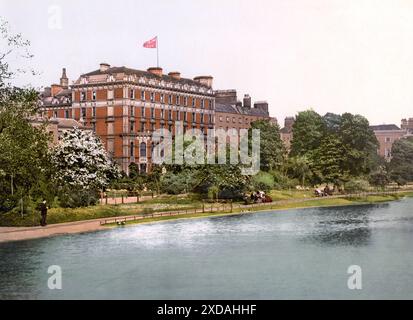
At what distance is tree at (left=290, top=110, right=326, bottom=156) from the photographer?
11681 centimetres

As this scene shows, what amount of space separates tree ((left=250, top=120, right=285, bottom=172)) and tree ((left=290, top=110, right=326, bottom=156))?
9503 mm

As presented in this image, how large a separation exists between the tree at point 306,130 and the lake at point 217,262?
213 feet

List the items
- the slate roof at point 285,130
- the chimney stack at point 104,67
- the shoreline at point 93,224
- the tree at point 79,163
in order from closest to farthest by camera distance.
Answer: the shoreline at point 93,224 < the tree at point 79,163 < the chimney stack at point 104,67 < the slate roof at point 285,130

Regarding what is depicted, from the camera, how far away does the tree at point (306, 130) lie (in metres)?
117

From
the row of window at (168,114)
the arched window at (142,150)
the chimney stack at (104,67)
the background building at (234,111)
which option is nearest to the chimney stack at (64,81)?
the row of window at (168,114)

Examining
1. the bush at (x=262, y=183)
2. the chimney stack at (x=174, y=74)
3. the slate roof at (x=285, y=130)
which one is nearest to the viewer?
the bush at (x=262, y=183)

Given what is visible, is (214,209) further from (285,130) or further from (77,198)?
(285,130)

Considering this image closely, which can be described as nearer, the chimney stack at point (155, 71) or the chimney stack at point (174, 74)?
the chimney stack at point (155, 71)

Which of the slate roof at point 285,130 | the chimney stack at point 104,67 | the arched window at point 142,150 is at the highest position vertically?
the chimney stack at point 104,67

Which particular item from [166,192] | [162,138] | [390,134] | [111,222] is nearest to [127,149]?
[162,138]

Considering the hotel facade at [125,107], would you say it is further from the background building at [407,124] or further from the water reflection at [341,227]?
the background building at [407,124]

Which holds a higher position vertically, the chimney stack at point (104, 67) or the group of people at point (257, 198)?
the chimney stack at point (104, 67)

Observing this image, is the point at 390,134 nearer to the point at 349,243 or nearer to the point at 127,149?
the point at 127,149

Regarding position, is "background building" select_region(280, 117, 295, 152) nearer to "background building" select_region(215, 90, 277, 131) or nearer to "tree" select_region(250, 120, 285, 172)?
"background building" select_region(215, 90, 277, 131)
